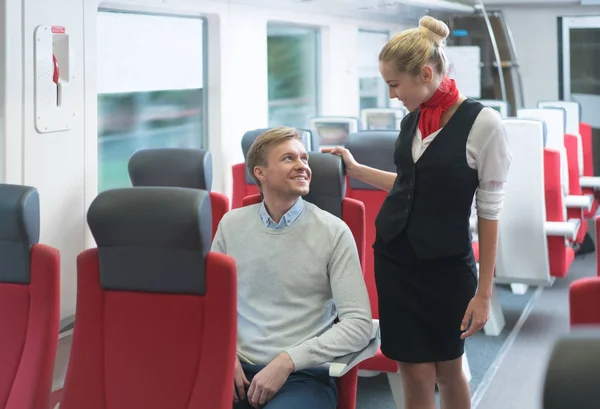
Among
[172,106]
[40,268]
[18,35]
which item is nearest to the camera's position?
[40,268]

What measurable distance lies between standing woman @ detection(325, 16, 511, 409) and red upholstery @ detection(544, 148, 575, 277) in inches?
112

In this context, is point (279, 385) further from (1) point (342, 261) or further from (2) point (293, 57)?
(2) point (293, 57)

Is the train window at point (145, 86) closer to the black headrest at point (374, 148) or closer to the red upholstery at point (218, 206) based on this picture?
the red upholstery at point (218, 206)

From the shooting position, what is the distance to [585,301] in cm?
208

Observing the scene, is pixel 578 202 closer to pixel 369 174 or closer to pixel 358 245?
pixel 358 245

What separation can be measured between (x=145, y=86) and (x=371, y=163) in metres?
1.49

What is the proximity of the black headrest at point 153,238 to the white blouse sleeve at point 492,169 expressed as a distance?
2.51 ft

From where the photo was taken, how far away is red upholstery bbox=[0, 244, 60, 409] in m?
2.57

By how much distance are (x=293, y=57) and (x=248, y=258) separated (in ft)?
14.4

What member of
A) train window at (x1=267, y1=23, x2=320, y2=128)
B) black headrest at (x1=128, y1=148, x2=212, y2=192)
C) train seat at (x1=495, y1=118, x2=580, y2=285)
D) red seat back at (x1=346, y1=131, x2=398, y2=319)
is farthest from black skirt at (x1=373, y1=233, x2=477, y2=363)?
train window at (x1=267, y1=23, x2=320, y2=128)

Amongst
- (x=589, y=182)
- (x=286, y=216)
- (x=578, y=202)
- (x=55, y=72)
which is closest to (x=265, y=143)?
(x=286, y=216)

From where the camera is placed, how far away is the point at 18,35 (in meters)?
3.59

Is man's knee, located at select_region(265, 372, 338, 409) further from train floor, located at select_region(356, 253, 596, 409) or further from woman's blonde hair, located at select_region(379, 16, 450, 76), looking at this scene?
train floor, located at select_region(356, 253, 596, 409)

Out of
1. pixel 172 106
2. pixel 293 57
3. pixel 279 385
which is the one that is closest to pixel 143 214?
pixel 279 385
